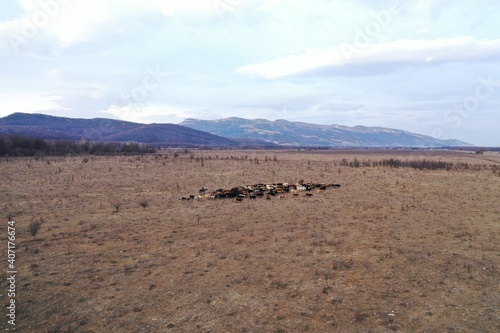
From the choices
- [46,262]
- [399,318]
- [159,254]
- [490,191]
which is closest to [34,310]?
[46,262]

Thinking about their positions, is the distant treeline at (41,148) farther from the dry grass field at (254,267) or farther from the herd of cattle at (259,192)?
the herd of cattle at (259,192)

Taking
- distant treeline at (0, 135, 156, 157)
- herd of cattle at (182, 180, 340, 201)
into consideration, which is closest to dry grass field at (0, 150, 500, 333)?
herd of cattle at (182, 180, 340, 201)

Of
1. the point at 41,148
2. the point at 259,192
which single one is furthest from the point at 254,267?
the point at 41,148

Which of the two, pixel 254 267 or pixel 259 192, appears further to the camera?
pixel 259 192

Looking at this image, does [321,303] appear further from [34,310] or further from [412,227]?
[412,227]

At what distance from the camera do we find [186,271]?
9.09 meters

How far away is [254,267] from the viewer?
9.41 m

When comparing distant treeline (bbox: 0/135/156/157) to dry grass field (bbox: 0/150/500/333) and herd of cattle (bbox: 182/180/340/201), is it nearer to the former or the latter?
dry grass field (bbox: 0/150/500/333)

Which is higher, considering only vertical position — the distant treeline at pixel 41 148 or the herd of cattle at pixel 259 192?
the distant treeline at pixel 41 148

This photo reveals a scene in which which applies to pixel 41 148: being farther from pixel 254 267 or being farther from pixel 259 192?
pixel 254 267

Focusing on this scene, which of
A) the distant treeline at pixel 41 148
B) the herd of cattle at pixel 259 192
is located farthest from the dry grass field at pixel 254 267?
the distant treeline at pixel 41 148

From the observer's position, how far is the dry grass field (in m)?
6.74

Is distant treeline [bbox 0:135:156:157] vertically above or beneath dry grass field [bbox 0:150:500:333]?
above

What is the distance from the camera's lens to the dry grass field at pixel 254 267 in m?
6.74
